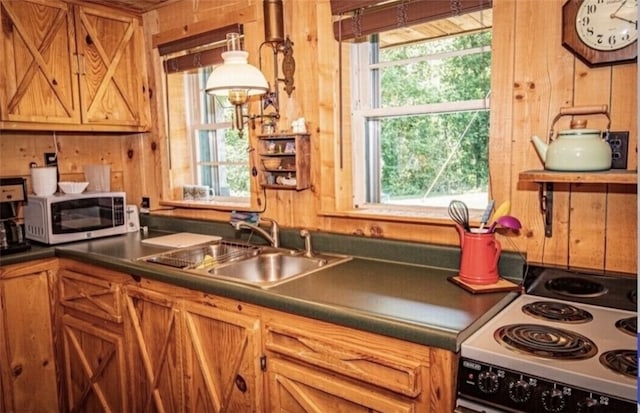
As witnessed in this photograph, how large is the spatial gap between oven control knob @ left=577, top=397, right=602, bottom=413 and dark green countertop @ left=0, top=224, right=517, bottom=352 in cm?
30

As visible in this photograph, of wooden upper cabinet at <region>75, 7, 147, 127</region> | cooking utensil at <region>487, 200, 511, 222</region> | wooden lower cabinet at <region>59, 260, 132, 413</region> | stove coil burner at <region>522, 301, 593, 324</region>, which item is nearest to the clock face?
cooking utensil at <region>487, 200, 511, 222</region>

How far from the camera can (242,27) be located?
246 centimetres

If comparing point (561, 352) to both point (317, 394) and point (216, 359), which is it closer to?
point (317, 394)

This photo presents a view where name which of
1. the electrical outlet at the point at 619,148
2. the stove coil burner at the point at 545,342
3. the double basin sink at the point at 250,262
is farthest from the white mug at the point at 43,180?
the electrical outlet at the point at 619,148

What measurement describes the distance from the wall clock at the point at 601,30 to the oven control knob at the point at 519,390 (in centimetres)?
103

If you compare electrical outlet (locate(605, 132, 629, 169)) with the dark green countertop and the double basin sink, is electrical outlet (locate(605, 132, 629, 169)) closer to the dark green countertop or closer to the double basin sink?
the dark green countertop

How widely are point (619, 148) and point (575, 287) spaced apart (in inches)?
18.3

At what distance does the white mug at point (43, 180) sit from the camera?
2619mm

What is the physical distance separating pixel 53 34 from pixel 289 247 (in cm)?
166

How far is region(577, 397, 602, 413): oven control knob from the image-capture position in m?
1.07

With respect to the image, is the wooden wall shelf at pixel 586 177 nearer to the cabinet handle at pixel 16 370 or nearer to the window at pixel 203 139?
the window at pixel 203 139

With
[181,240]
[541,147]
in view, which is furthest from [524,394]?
[181,240]

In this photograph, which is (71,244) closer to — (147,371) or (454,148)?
(147,371)

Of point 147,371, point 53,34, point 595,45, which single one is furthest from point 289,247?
point 53,34
